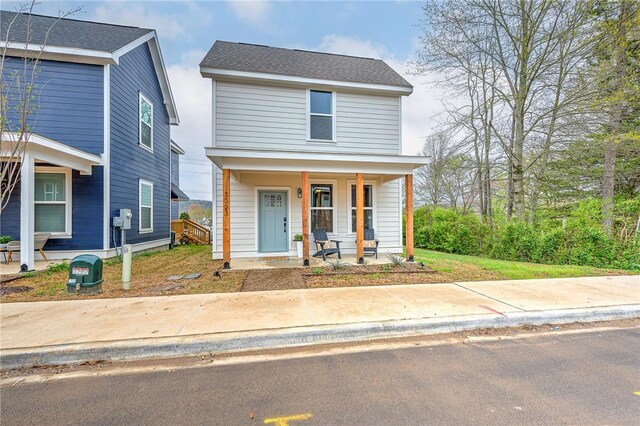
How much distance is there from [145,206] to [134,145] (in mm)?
2286

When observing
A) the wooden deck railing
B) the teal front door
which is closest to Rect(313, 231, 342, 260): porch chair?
the teal front door

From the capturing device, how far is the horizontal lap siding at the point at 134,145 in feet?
28.0

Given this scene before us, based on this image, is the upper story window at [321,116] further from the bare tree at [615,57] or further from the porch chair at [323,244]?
the bare tree at [615,57]

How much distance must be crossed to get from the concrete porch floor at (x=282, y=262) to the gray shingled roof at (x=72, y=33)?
7.32 meters

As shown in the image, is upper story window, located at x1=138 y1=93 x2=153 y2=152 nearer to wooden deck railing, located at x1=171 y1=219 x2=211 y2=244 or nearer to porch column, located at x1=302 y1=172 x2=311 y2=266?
wooden deck railing, located at x1=171 y1=219 x2=211 y2=244

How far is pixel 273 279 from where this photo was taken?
19.1ft

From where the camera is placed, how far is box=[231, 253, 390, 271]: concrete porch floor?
23.3ft

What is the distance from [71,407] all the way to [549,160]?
14.7m

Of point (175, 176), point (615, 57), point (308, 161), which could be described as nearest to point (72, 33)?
point (175, 176)

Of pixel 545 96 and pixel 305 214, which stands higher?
→ pixel 545 96

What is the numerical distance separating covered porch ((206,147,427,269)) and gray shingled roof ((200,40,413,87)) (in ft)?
10.5

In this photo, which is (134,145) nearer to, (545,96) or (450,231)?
(450,231)

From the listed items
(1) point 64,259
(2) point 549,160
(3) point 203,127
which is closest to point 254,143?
(1) point 64,259

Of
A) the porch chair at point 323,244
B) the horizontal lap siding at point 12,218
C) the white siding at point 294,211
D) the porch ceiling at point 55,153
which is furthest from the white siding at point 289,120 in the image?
the horizontal lap siding at point 12,218
